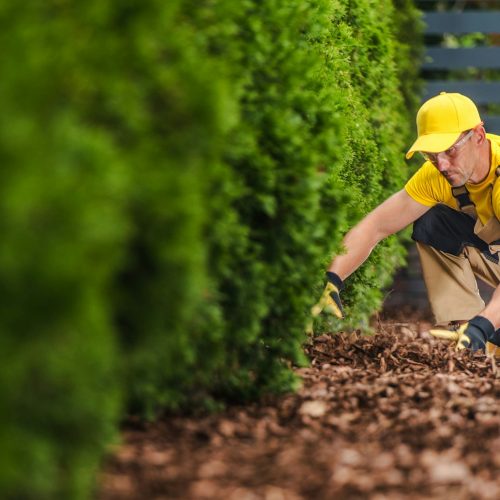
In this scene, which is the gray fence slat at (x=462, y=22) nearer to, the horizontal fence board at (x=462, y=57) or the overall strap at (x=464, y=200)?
the horizontal fence board at (x=462, y=57)

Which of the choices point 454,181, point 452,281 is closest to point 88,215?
point 454,181

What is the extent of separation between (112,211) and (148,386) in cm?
107

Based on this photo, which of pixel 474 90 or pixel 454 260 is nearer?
pixel 454 260

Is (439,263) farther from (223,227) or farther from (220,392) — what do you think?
(223,227)

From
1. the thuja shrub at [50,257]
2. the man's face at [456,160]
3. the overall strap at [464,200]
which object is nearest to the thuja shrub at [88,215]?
the thuja shrub at [50,257]

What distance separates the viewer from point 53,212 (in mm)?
2186

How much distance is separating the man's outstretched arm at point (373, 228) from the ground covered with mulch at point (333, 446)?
3.73ft

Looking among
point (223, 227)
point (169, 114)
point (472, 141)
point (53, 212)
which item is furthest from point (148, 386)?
point (472, 141)

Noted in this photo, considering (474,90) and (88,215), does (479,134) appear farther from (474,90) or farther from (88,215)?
(474,90)

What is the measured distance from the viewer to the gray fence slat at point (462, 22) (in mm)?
9883

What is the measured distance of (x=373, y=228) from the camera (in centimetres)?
586

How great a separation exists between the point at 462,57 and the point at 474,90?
1.21 ft

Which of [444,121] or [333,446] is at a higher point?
[444,121]

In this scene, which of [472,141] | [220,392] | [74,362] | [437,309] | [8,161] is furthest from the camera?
[437,309]
